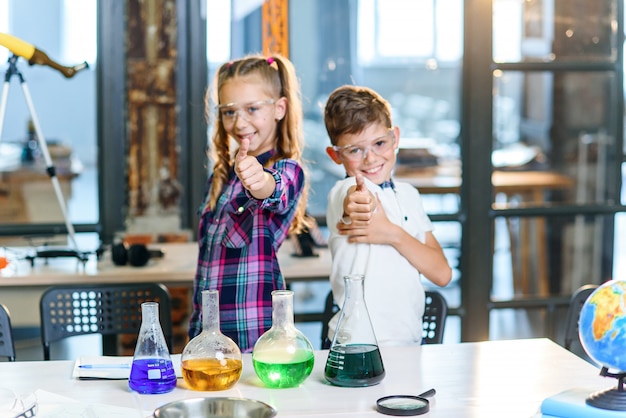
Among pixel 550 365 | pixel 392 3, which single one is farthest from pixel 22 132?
pixel 550 365

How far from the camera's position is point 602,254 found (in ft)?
13.2

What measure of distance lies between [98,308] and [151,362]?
0.84m

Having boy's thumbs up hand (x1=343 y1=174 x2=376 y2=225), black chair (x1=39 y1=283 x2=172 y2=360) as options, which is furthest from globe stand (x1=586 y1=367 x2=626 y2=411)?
black chair (x1=39 y1=283 x2=172 y2=360)

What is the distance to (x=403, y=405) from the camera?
1.66m

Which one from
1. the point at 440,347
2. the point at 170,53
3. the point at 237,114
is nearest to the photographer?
the point at 440,347

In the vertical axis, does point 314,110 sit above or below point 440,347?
above

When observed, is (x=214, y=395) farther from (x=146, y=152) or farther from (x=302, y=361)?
(x=146, y=152)

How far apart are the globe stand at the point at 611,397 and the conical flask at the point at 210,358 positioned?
64cm

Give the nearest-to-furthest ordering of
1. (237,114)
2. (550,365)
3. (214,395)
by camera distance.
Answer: (214,395), (550,365), (237,114)

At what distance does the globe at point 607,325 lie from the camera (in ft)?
4.98

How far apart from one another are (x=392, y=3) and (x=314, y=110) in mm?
540

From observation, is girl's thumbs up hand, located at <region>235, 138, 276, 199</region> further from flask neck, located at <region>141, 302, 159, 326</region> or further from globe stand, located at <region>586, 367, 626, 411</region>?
globe stand, located at <region>586, 367, 626, 411</region>

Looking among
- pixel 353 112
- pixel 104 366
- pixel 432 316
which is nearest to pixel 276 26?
pixel 353 112

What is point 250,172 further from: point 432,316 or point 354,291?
point 432,316
